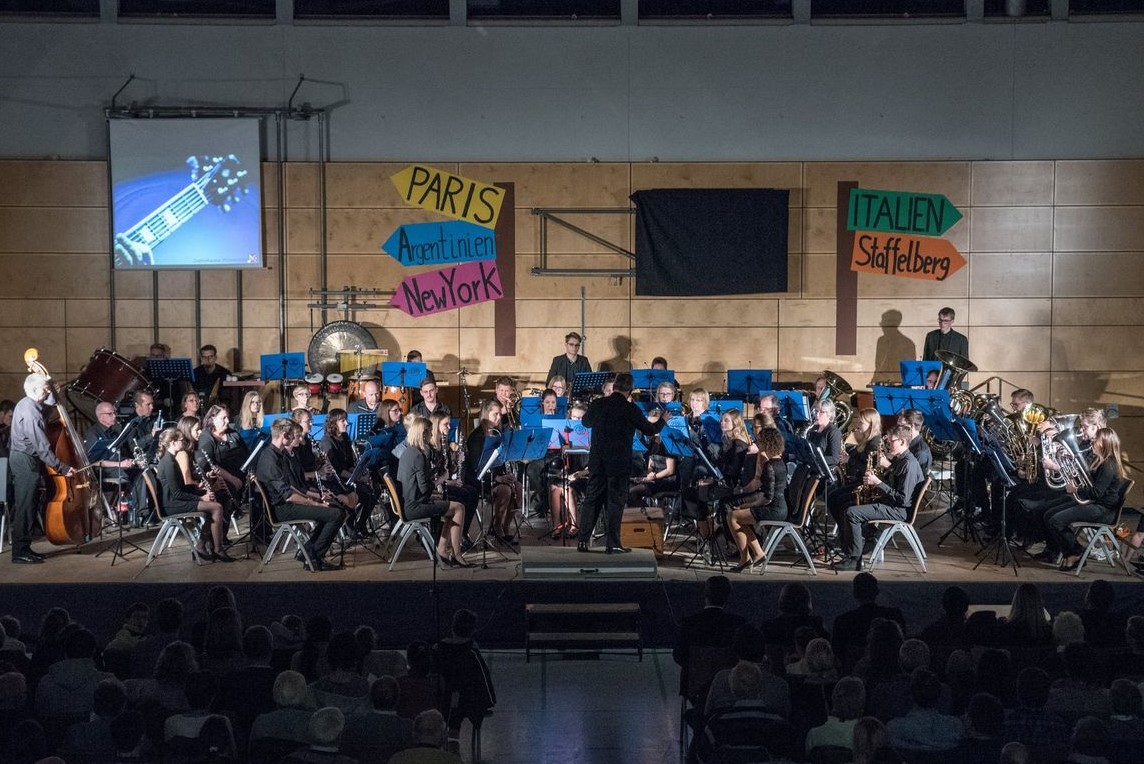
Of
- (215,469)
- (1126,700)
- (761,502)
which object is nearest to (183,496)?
(215,469)

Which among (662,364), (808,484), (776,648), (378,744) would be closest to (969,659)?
(776,648)

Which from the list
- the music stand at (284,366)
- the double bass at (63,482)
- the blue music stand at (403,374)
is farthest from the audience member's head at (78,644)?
the music stand at (284,366)

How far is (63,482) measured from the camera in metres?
10.4

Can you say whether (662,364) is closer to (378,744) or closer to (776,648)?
(776,648)

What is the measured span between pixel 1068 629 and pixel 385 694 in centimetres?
379

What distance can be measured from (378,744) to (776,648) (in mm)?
2408

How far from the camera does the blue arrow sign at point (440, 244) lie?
1568 cm

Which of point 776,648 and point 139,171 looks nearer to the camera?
point 776,648

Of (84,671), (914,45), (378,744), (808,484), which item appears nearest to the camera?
(378,744)

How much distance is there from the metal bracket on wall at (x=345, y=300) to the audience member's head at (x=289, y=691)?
1047 cm

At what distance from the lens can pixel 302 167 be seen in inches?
614

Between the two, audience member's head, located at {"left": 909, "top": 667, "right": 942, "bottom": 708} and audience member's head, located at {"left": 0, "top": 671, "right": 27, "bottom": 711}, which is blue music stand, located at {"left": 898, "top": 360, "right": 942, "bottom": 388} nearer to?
audience member's head, located at {"left": 909, "top": 667, "right": 942, "bottom": 708}

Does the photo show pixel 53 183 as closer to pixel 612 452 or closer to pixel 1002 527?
pixel 612 452

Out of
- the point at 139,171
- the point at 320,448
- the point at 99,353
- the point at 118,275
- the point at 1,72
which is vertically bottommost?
the point at 320,448
